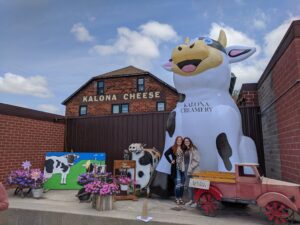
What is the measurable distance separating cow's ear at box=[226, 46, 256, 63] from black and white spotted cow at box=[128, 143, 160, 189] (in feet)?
9.40

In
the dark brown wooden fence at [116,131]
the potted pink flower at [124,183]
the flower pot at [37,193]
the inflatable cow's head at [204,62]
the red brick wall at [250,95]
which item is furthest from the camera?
the dark brown wooden fence at [116,131]

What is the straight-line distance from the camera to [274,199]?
3.81 m

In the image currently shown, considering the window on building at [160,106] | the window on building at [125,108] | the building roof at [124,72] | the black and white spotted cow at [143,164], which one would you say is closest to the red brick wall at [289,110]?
the black and white spotted cow at [143,164]

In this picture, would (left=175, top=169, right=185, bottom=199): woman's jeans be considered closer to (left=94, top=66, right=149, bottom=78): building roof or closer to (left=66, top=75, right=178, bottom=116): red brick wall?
(left=66, top=75, right=178, bottom=116): red brick wall

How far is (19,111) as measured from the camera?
7.42 metres

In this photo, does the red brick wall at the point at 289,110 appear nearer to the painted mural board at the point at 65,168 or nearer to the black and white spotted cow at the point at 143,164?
the black and white spotted cow at the point at 143,164

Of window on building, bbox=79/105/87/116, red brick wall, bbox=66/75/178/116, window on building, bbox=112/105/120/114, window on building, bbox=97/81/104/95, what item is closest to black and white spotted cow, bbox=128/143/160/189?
red brick wall, bbox=66/75/178/116

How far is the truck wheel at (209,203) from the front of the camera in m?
4.33

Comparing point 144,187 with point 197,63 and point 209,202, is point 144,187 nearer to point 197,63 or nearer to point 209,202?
point 209,202

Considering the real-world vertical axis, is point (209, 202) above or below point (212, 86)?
below

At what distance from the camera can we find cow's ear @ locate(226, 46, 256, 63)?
5.79 m

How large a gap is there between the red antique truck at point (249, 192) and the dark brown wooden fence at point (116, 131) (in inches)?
131

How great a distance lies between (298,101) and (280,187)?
143 cm

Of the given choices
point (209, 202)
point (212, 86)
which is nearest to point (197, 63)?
point (212, 86)
